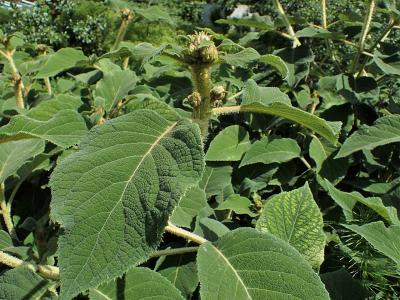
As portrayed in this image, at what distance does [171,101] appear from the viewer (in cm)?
170

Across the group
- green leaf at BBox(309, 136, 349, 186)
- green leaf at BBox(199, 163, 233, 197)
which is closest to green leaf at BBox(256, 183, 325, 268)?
green leaf at BBox(199, 163, 233, 197)

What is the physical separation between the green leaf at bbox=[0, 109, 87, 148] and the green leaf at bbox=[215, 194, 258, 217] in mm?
462

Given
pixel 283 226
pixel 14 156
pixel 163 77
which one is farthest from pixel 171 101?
pixel 283 226

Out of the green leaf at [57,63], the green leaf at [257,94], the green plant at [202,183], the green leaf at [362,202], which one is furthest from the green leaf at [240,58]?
the green leaf at [57,63]

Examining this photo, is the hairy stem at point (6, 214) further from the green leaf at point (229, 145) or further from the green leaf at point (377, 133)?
the green leaf at point (377, 133)

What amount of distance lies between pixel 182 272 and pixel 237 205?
27cm

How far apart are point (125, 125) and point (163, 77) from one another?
1186 mm

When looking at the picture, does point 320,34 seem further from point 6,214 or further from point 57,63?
point 6,214

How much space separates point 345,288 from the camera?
41.9 inches

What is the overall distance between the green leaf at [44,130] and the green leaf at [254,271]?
0.37 metres

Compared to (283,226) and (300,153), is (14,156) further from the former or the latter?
(300,153)

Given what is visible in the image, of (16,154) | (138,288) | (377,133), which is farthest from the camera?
(377,133)

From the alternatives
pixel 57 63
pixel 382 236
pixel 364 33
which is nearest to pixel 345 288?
pixel 382 236

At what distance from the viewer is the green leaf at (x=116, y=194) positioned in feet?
2.16
